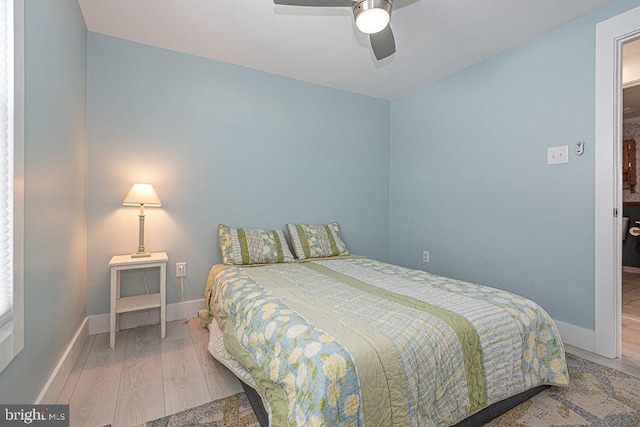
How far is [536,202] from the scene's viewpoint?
7.89 ft

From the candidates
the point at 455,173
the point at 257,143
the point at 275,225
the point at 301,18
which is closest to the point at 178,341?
the point at 275,225

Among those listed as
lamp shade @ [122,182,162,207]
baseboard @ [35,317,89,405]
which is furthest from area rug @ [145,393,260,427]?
lamp shade @ [122,182,162,207]

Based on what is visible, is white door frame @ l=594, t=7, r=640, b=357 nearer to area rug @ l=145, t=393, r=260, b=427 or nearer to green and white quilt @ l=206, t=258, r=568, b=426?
green and white quilt @ l=206, t=258, r=568, b=426

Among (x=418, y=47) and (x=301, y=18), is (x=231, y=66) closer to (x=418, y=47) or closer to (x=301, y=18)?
(x=301, y=18)

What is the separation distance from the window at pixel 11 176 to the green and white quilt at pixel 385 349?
904mm

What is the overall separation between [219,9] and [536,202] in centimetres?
286

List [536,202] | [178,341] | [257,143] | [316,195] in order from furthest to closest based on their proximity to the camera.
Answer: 1. [316,195]
2. [257,143]
3. [536,202]
4. [178,341]

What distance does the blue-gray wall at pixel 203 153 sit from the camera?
2.43 meters

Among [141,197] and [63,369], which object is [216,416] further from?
[141,197]

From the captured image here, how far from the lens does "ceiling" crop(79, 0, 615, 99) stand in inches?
80.7

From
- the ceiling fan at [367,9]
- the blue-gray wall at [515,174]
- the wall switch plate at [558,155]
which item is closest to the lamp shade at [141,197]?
the ceiling fan at [367,9]

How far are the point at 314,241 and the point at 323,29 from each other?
74.0 inches

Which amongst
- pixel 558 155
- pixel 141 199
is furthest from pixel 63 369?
pixel 558 155

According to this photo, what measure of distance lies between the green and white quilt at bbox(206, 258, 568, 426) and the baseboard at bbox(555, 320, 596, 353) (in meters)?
0.86
